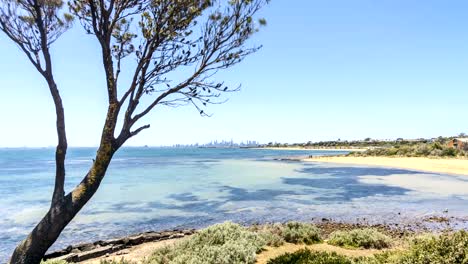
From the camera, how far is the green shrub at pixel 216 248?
37.0 feet

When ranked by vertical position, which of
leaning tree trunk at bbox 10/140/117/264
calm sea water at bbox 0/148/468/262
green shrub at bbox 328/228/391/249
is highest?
leaning tree trunk at bbox 10/140/117/264

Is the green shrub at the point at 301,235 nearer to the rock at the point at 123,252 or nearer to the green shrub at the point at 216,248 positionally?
the green shrub at the point at 216,248

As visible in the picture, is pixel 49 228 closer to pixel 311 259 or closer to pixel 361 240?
pixel 311 259

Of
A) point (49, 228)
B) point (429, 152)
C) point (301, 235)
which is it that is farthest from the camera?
point (429, 152)

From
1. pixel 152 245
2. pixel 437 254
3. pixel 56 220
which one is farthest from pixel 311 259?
pixel 152 245

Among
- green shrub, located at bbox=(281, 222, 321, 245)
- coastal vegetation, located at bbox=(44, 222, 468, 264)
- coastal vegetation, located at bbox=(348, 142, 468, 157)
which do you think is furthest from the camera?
coastal vegetation, located at bbox=(348, 142, 468, 157)

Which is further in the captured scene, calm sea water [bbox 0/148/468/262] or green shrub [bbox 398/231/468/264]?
calm sea water [bbox 0/148/468/262]

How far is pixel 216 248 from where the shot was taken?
38.8 ft

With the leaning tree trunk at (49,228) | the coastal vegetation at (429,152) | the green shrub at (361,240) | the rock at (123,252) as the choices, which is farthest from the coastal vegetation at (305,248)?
the coastal vegetation at (429,152)

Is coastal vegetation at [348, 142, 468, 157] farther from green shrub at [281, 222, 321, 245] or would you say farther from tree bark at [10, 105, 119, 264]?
tree bark at [10, 105, 119, 264]

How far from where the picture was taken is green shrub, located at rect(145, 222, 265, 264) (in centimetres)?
1129

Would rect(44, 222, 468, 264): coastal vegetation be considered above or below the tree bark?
below

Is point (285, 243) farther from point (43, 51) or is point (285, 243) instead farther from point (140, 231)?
point (43, 51)

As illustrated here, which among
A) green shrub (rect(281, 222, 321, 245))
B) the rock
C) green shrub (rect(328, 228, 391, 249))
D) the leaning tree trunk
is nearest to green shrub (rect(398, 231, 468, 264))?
green shrub (rect(328, 228, 391, 249))
